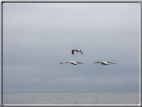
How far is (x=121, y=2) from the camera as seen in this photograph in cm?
3288

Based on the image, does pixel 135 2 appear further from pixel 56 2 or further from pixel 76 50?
pixel 76 50

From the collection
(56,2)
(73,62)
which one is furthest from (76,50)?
(56,2)

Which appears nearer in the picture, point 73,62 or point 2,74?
point 2,74

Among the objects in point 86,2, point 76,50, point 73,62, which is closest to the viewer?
point 86,2

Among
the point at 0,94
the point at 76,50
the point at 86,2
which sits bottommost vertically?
the point at 0,94

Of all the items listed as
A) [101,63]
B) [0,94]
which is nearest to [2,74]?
[0,94]

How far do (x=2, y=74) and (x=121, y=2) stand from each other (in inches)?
612

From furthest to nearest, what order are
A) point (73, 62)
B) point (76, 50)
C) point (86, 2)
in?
point (76, 50) < point (73, 62) < point (86, 2)

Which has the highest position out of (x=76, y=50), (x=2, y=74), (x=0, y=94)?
(x=76, y=50)

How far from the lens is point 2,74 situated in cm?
3284

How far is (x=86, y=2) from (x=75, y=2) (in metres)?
1.24

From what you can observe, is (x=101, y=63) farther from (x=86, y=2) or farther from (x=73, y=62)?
(x=86, y=2)

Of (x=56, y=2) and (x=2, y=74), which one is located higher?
(x=56, y=2)

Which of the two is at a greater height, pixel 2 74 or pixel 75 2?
pixel 75 2
